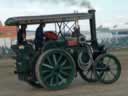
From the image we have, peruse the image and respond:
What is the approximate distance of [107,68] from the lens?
13133 millimetres

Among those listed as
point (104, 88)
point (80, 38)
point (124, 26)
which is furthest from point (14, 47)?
point (124, 26)

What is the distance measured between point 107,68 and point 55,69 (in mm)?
1657

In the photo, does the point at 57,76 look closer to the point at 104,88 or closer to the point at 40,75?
the point at 40,75

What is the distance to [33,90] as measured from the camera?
499 inches

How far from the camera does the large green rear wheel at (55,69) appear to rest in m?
12.1

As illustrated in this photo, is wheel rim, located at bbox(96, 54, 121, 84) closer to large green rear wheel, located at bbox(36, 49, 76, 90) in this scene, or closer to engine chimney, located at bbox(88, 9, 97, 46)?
engine chimney, located at bbox(88, 9, 97, 46)

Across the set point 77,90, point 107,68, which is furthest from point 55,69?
point 107,68

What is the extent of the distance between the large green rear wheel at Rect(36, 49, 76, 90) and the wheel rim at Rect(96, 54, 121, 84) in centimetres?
96

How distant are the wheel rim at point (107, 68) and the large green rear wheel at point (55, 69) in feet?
3.14

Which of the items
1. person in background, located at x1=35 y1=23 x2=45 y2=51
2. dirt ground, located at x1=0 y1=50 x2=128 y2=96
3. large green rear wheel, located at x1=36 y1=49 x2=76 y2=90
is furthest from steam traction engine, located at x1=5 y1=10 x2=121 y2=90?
dirt ground, located at x1=0 y1=50 x2=128 y2=96

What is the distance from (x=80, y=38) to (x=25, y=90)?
209 centimetres

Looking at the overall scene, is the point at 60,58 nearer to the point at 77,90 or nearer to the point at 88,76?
the point at 77,90

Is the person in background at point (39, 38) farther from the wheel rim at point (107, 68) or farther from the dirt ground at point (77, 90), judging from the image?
the wheel rim at point (107, 68)

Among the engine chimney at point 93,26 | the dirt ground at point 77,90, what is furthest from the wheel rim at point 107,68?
the engine chimney at point 93,26
